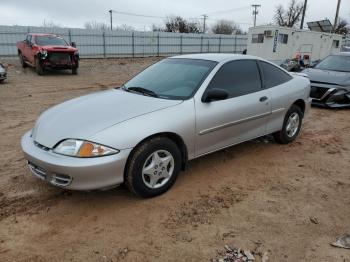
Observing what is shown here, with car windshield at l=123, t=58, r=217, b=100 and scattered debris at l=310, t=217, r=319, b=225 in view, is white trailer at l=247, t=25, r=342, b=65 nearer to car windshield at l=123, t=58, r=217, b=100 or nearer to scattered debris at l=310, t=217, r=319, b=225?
car windshield at l=123, t=58, r=217, b=100

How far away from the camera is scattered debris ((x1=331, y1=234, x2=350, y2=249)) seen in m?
3.01

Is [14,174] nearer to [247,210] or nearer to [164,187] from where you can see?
[164,187]

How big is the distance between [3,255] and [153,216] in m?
1.35

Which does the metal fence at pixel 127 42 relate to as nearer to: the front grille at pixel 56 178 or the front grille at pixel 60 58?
the front grille at pixel 60 58

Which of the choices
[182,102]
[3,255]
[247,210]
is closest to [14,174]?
[3,255]

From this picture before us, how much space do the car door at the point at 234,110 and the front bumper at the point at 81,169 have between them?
43.0 inches

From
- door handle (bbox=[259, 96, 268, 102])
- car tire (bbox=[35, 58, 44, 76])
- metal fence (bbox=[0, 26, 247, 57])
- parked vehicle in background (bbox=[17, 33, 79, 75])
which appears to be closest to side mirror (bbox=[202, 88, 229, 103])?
door handle (bbox=[259, 96, 268, 102])

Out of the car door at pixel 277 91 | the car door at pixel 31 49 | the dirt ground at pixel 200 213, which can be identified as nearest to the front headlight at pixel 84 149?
the dirt ground at pixel 200 213

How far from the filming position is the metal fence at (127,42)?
897 inches

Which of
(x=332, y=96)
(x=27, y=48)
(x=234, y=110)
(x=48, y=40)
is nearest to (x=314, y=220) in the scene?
(x=234, y=110)

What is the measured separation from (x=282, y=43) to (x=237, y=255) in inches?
606

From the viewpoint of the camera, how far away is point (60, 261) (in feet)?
8.99

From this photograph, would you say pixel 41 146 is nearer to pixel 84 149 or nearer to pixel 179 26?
pixel 84 149

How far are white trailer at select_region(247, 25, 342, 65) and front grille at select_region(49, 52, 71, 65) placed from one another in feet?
30.0
